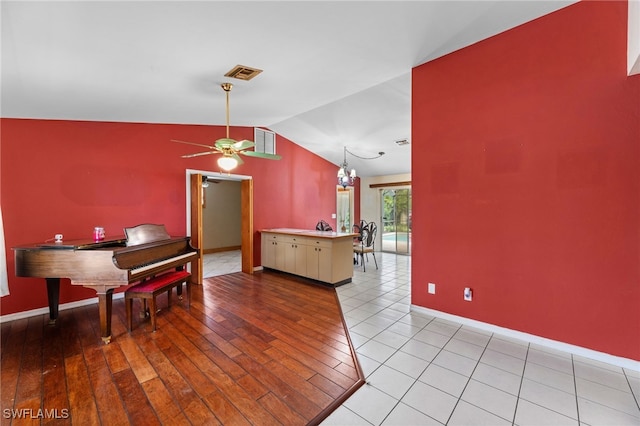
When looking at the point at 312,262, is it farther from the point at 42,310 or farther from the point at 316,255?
the point at 42,310

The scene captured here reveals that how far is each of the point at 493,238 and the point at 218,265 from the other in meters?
5.50

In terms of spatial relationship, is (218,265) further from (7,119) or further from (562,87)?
(562,87)

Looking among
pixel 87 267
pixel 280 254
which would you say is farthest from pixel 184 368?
pixel 280 254

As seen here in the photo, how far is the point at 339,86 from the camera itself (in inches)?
146

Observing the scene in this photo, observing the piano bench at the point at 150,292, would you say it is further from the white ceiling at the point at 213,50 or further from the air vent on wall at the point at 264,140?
the air vent on wall at the point at 264,140

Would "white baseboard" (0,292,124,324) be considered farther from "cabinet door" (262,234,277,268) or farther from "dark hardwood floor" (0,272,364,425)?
"cabinet door" (262,234,277,268)

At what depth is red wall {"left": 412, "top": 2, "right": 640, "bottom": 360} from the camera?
227 centimetres

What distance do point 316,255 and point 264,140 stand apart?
2.77 m

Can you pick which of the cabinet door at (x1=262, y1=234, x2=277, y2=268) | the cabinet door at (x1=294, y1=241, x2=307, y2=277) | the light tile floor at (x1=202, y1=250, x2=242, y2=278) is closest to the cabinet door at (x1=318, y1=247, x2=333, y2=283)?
the cabinet door at (x1=294, y1=241, x2=307, y2=277)

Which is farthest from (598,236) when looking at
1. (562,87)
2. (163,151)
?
(163,151)

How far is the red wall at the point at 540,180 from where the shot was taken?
2270 millimetres

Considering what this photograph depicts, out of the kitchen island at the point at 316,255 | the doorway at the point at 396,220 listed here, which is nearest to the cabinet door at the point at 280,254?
the kitchen island at the point at 316,255

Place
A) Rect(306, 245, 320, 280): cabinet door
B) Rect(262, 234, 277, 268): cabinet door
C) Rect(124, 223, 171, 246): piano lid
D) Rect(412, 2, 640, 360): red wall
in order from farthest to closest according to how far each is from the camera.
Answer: Rect(262, 234, 277, 268): cabinet door
Rect(306, 245, 320, 280): cabinet door
Rect(124, 223, 171, 246): piano lid
Rect(412, 2, 640, 360): red wall

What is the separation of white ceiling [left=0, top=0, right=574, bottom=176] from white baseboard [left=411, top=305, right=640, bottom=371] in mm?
3038
